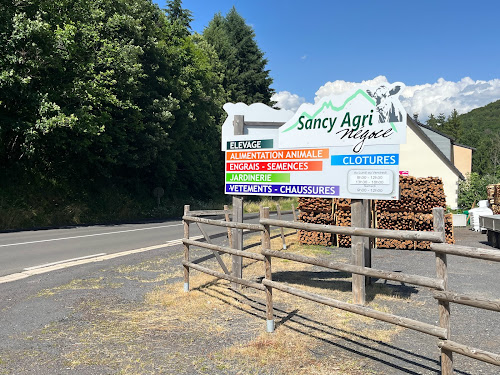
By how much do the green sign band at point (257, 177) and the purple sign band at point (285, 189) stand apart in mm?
93

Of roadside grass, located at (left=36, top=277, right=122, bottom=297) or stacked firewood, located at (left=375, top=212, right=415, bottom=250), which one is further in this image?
stacked firewood, located at (left=375, top=212, right=415, bottom=250)

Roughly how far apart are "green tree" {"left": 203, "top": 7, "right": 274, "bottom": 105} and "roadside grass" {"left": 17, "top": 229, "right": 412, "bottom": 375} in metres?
42.8

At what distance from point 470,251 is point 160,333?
3.46 meters

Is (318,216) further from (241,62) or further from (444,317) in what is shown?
(241,62)

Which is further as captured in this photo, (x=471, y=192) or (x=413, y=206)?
(x=471, y=192)

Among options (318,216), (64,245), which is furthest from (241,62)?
(64,245)

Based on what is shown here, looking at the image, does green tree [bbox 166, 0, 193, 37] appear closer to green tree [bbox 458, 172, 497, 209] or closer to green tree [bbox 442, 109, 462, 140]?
green tree [bbox 458, 172, 497, 209]

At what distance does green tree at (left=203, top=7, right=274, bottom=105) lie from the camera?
1986 inches

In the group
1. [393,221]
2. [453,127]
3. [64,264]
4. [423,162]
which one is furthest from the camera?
[453,127]

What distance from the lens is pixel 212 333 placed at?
16.3 ft

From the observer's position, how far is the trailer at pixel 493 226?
43.2ft

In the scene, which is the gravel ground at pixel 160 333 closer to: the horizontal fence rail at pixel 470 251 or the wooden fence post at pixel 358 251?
the wooden fence post at pixel 358 251

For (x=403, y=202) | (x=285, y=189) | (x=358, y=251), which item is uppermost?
(x=285, y=189)

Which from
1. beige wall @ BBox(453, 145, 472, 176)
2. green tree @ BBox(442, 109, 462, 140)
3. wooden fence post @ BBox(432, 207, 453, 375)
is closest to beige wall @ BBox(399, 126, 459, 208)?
beige wall @ BBox(453, 145, 472, 176)
